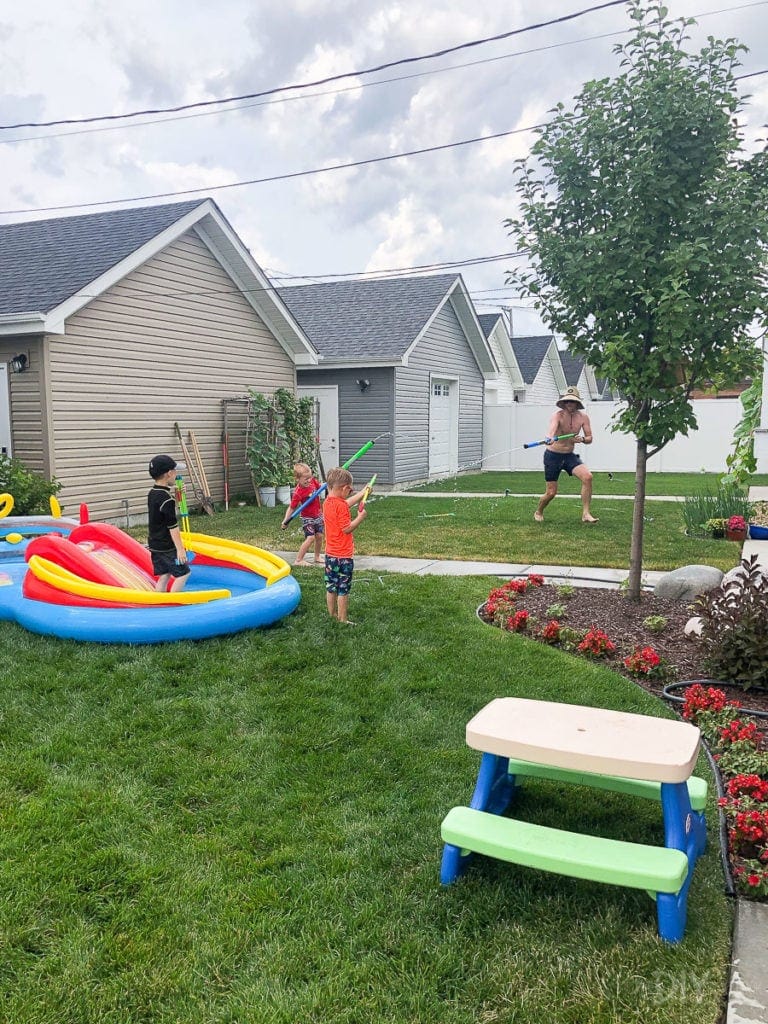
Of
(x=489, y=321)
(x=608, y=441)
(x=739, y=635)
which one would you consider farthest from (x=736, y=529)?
(x=489, y=321)

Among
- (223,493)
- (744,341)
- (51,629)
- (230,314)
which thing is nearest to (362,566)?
(51,629)

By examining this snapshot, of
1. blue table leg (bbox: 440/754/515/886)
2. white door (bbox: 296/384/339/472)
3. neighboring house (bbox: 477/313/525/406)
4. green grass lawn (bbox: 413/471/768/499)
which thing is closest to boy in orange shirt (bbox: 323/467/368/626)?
blue table leg (bbox: 440/754/515/886)

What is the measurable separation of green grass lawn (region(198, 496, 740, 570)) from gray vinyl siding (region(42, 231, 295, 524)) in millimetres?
1048

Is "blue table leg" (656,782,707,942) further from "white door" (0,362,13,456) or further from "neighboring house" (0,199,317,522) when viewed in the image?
"white door" (0,362,13,456)

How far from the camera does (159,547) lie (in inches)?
224

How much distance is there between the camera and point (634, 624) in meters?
5.56

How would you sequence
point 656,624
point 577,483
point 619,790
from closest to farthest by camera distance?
point 619,790 < point 656,624 < point 577,483

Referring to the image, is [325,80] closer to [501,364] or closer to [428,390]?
[428,390]

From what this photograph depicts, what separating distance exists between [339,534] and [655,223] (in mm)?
3008

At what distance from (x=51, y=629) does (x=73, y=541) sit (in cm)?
152

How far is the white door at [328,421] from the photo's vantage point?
53.7 feet

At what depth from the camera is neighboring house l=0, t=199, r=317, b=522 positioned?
980 cm

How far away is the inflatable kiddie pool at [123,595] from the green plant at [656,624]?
2452 millimetres

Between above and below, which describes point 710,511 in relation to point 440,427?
below
